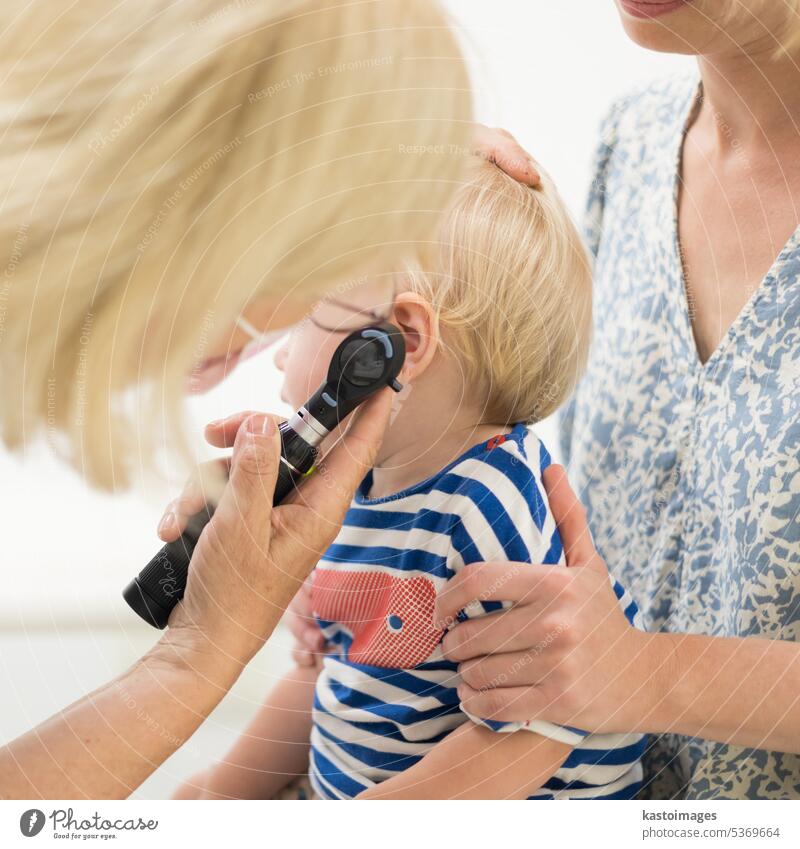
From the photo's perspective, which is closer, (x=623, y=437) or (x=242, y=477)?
(x=242, y=477)

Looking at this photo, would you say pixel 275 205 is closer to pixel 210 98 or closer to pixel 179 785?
pixel 210 98

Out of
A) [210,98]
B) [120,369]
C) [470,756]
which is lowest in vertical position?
[470,756]

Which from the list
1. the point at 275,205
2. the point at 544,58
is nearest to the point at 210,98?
the point at 275,205

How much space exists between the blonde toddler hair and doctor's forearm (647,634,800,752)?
0.17 metres

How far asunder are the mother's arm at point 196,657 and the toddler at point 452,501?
0.20 feet

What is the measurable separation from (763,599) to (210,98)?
408 mm

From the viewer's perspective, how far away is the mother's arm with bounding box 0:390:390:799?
1.40 feet

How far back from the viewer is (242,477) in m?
0.43

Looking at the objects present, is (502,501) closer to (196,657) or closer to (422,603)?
(422,603)

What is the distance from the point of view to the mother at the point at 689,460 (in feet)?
1.56

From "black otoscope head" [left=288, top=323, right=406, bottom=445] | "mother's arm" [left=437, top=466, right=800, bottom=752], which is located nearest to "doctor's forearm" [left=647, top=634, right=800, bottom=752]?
"mother's arm" [left=437, top=466, right=800, bottom=752]

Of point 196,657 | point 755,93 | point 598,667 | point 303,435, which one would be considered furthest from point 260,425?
point 755,93

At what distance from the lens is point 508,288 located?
1.60ft
